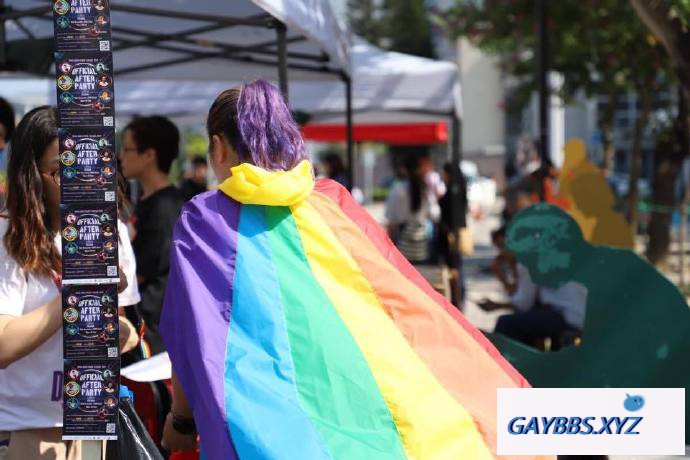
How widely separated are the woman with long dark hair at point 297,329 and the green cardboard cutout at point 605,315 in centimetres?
228

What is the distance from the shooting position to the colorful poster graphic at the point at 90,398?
296cm

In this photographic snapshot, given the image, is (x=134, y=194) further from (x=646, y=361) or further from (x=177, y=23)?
(x=646, y=361)

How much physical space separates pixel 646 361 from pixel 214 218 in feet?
9.51

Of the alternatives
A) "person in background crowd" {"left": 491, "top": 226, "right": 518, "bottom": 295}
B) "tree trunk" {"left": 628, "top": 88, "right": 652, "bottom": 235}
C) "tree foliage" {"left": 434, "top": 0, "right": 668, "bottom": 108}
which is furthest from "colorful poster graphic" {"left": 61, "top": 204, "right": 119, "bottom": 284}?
"tree trunk" {"left": 628, "top": 88, "right": 652, "bottom": 235}

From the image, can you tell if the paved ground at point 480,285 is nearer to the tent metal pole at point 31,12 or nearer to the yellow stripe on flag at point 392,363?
the yellow stripe on flag at point 392,363

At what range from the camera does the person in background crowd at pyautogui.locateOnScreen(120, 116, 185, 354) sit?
5273mm

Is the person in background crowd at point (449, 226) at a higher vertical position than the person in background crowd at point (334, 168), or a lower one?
lower

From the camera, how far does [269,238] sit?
3.02 m

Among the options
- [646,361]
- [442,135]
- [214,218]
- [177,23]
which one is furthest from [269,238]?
[442,135]

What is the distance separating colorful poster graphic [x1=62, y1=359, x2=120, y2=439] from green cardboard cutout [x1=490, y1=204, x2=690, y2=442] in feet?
9.35

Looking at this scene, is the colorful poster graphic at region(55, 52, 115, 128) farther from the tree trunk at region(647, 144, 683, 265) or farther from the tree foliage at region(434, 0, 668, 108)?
the tree trunk at region(647, 144, 683, 265)

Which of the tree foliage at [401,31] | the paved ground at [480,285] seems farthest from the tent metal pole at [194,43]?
the tree foliage at [401,31]

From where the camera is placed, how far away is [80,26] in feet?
9.66

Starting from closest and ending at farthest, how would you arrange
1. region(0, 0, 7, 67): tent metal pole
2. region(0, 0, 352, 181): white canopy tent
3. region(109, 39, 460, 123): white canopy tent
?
region(0, 0, 352, 181): white canopy tent
region(0, 0, 7, 67): tent metal pole
region(109, 39, 460, 123): white canopy tent
